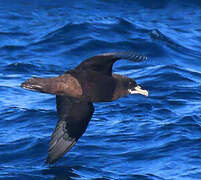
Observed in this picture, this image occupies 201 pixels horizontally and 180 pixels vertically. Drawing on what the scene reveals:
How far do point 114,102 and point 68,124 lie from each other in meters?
2.41

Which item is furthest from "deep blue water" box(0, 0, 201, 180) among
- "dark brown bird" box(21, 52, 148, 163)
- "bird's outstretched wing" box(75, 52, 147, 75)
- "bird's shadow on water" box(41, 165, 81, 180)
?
"bird's outstretched wing" box(75, 52, 147, 75)

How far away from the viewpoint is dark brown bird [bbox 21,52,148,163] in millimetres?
8516

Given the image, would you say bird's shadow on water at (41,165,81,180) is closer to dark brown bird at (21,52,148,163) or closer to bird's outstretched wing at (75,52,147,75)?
dark brown bird at (21,52,148,163)

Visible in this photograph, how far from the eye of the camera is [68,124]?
32.2 feet

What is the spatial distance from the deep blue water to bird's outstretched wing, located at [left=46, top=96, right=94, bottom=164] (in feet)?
0.80

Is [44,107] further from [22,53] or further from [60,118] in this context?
[22,53]

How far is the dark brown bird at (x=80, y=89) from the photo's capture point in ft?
27.9

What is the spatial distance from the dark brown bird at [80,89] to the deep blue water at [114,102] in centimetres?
36

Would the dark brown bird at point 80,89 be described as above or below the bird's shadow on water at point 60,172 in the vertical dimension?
above

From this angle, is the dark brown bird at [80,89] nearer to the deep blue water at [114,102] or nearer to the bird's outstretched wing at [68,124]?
the bird's outstretched wing at [68,124]

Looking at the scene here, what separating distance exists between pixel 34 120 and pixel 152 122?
1.94 m

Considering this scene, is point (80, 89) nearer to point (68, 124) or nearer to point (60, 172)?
point (68, 124)

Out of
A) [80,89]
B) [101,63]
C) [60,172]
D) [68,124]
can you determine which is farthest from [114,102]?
[101,63]

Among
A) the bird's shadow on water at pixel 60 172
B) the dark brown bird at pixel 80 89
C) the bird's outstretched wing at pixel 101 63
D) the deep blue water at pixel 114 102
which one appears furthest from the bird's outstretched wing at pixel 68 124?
the bird's outstretched wing at pixel 101 63
